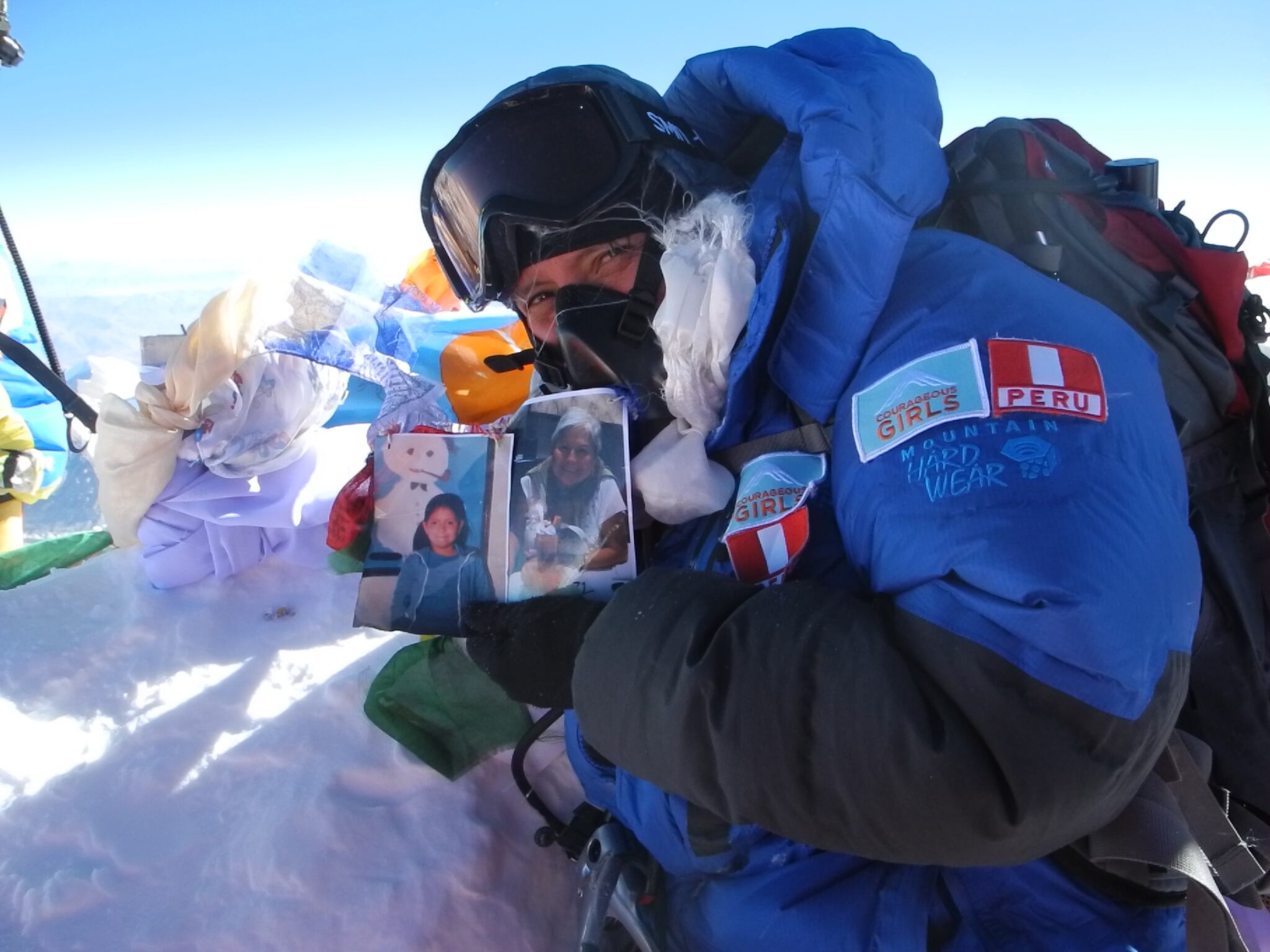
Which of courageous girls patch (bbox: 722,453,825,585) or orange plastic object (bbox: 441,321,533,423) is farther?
orange plastic object (bbox: 441,321,533,423)

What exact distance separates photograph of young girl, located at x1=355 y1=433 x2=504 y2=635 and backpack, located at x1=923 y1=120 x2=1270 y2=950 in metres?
0.83

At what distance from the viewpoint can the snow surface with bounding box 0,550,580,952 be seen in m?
1.20

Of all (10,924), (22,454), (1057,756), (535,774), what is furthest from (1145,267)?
(22,454)

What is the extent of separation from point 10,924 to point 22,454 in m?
2.20

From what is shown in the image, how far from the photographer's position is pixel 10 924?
47.0 inches

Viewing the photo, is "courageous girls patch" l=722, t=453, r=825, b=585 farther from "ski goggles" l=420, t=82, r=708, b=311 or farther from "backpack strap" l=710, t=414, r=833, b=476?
"ski goggles" l=420, t=82, r=708, b=311

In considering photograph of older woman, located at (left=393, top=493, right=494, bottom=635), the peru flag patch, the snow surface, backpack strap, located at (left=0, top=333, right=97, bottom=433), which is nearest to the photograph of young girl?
photograph of older woman, located at (left=393, top=493, right=494, bottom=635)

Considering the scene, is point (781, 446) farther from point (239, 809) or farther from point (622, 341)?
point (239, 809)

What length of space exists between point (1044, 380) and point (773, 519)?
32 cm

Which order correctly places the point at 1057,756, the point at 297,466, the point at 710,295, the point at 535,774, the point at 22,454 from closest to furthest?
the point at 1057,756 → the point at 710,295 → the point at 535,774 → the point at 297,466 → the point at 22,454

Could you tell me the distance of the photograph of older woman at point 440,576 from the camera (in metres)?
1.10

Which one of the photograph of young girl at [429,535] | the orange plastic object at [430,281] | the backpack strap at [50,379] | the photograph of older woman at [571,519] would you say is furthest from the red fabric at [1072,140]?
the backpack strap at [50,379]

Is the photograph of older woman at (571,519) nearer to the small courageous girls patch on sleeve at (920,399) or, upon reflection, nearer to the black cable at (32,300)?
the small courageous girls patch on sleeve at (920,399)

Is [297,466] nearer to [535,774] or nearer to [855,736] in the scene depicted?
[535,774]
